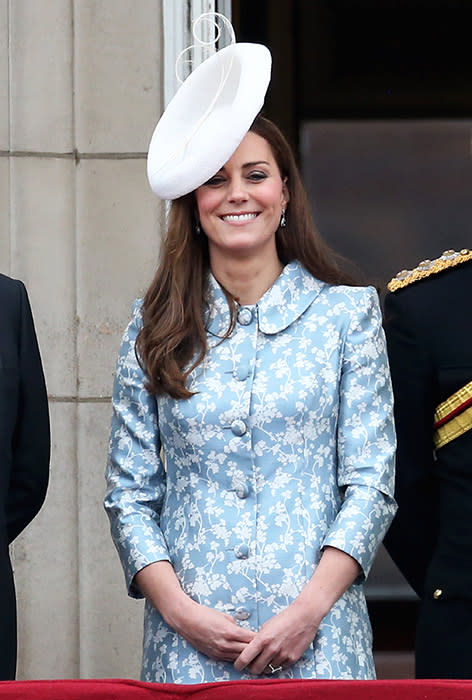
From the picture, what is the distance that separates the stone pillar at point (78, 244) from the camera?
4.61 metres

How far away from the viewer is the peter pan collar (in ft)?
10.3

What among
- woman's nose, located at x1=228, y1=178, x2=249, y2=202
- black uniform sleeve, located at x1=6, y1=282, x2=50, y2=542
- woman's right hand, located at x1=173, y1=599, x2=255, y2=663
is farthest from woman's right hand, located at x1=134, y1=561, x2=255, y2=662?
woman's nose, located at x1=228, y1=178, x2=249, y2=202

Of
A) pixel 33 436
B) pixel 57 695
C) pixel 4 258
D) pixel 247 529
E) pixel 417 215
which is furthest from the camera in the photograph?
pixel 417 215

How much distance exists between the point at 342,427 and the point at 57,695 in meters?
1.07

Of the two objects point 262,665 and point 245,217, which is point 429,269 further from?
point 262,665

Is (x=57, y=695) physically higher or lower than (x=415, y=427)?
lower

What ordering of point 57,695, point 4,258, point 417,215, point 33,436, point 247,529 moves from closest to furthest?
1. point 57,695
2. point 247,529
3. point 33,436
4. point 4,258
5. point 417,215

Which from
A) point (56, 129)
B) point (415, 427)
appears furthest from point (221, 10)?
point (415, 427)

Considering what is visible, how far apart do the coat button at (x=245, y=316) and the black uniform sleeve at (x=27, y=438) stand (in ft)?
1.47

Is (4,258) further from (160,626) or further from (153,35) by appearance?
(160,626)

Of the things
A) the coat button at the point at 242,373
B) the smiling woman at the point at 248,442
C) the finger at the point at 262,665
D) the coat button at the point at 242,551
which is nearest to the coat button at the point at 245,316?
the smiling woman at the point at 248,442

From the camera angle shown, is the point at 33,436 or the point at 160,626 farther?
the point at 33,436

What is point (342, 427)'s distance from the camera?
3.04 m

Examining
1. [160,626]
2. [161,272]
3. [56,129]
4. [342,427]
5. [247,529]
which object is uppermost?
[56,129]
